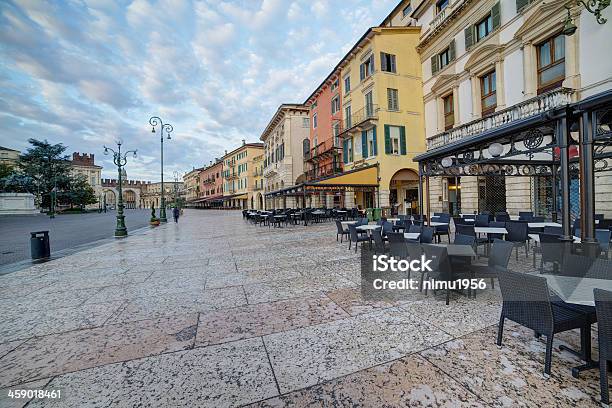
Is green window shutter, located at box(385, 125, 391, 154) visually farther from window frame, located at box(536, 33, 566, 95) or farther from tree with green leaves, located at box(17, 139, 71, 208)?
tree with green leaves, located at box(17, 139, 71, 208)

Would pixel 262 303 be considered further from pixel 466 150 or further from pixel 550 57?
pixel 550 57

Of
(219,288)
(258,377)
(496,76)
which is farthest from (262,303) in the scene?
(496,76)

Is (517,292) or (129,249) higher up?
(517,292)

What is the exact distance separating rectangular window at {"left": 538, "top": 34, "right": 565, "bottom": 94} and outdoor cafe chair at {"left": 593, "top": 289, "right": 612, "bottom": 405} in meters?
13.7

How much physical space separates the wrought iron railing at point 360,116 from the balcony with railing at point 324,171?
12.0ft

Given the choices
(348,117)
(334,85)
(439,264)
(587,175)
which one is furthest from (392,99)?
(439,264)

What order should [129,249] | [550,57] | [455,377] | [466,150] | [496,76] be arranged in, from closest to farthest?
1. [455,377]
2. [466,150]
3. [129,249]
4. [550,57]
5. [496,76]

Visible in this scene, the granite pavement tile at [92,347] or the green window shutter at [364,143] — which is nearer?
the granite pavement tile at [92,347]

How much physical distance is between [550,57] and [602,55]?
2121 millimetres

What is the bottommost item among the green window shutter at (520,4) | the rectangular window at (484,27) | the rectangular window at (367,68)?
the green window shutter at (520,4)

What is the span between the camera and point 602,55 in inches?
380

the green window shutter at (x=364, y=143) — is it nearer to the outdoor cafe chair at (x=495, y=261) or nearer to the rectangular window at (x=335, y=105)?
the rectangular window at (x=335, y=105)

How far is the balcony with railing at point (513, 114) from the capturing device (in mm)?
10391

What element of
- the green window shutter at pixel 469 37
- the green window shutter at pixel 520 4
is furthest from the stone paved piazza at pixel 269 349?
the green window shutter at pixel 469 37
